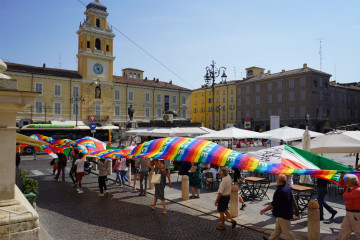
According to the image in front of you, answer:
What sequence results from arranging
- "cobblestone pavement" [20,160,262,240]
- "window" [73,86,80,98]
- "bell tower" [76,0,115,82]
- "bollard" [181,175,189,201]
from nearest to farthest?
"cobblestone pavement" [20,160,262,240] → "bollard" [181,175,189,201] → "window" [73,86,80,98] → "bell tower" [76,0,115,82]

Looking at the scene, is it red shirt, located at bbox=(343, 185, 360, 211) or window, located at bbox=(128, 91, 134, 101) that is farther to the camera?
window, located at bbox=(128, 91, 134, 101)

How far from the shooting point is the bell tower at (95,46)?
4775cm

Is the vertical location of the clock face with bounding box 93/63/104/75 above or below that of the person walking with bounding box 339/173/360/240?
above

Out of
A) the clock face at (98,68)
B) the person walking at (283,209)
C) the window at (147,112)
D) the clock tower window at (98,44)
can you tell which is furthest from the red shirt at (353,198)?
the window at (147,112)

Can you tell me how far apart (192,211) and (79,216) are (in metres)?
3.60

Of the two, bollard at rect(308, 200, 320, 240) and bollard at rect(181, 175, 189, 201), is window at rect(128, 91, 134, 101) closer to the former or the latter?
bollard at rect(181, 175, 189, 201)

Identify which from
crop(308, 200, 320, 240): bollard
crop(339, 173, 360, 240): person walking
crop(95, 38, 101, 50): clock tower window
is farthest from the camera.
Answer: crop(95, 38, 101, 50): clock tower window

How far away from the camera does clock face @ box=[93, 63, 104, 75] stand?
48719mm

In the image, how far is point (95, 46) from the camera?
49.3 m

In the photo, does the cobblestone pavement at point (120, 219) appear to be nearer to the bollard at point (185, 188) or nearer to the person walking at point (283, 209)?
the bollard at point (185, 188)

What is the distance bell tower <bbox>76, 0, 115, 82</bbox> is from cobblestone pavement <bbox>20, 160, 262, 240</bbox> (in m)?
39.2

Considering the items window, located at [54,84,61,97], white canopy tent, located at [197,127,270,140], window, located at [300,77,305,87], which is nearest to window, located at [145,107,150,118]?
window, located at [54,84,61,97]

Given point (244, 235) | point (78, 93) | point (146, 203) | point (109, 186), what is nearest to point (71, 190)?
point (109, 186)

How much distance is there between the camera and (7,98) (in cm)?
460
